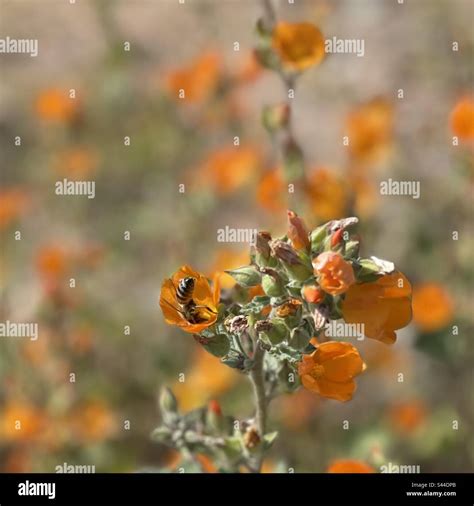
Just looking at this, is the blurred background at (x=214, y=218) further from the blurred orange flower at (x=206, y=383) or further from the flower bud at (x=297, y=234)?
the flower bud at (x=297, y=234)

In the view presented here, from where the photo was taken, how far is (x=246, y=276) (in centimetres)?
189

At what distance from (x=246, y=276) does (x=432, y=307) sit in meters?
2.20

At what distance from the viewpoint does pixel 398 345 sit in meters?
4.56

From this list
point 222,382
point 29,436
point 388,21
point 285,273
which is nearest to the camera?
point 285,273

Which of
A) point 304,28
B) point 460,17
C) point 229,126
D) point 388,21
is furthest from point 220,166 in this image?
point 388,21

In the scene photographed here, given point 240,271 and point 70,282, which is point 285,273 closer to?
point 240,271

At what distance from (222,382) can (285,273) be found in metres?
2.27

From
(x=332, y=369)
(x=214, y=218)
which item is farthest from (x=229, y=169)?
(x=332, y=369)

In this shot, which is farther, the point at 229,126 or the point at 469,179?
the point at 229,126

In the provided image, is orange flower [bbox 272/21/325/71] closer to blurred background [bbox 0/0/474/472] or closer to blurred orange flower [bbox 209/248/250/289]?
blurred background [bbox 0/0/474/472]

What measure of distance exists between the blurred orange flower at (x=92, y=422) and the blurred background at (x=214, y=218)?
0.01 meters

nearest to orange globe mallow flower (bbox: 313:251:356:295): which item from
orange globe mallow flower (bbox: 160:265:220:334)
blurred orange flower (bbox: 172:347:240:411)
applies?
→ orange globe mallow flower (bbox: 160:265:220:334)

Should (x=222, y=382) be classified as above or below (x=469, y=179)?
below

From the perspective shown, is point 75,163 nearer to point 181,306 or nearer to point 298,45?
point 298,45
